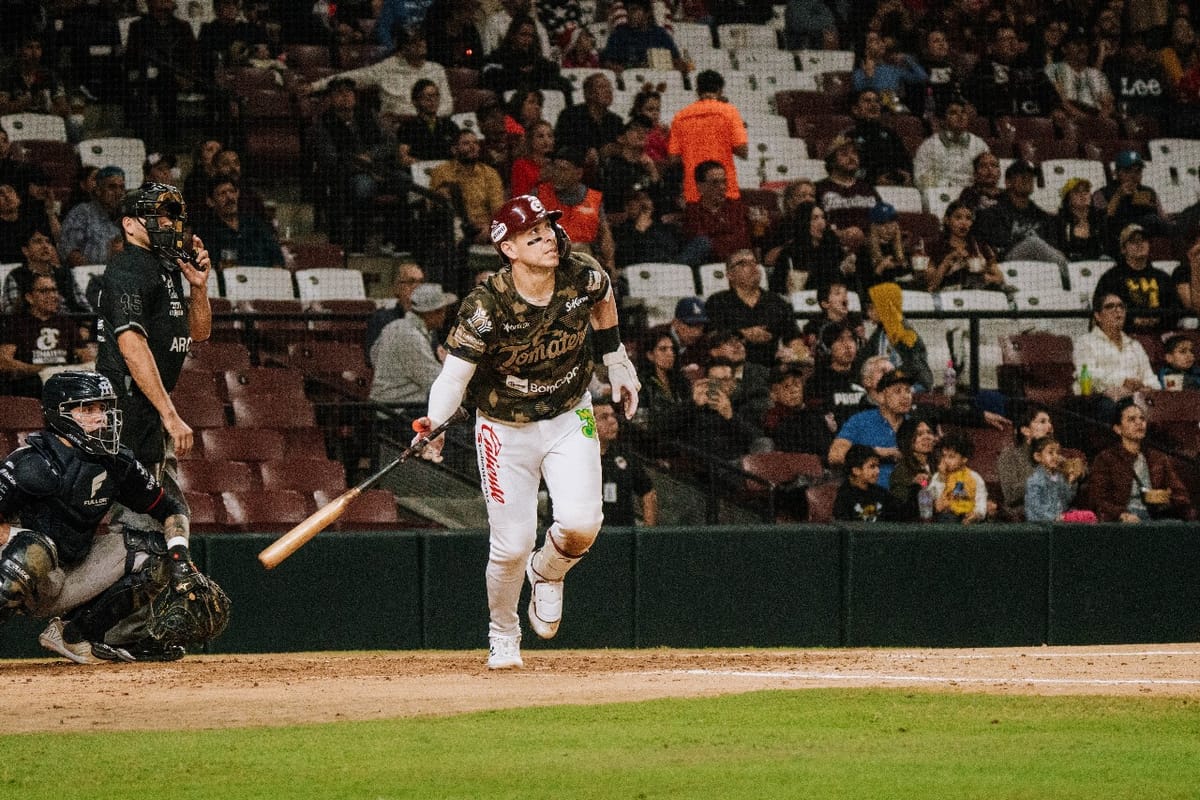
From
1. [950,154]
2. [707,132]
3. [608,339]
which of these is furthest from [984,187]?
[608,339]

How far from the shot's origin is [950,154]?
53.8 feet

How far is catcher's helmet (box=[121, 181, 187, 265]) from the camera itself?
27.1 ft

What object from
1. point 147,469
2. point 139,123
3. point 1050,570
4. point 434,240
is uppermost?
point 139,123

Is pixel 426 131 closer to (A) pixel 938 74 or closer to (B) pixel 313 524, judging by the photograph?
(A) pixel 938 74

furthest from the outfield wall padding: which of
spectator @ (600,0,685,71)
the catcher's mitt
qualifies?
spectator @ (600,0,685,71)

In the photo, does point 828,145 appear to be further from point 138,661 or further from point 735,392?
point 138,661

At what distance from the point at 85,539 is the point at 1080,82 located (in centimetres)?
A: 1286

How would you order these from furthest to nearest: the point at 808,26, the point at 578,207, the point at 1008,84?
the point at 808,26, the point at 1008,84, the point at 578,207

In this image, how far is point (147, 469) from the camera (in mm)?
8445

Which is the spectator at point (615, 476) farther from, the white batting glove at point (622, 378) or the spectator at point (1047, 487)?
the white batting glove at point (622, 378)

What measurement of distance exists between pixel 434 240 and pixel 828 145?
4807 mm

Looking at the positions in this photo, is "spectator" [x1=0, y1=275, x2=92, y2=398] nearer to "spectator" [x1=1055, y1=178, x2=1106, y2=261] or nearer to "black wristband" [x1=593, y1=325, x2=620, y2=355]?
"black wristband" [x1=593, y1=325, x2=620, y2=355]

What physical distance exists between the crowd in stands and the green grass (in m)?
4.74

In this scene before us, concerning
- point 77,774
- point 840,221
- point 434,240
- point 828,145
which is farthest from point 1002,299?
point 77,774
